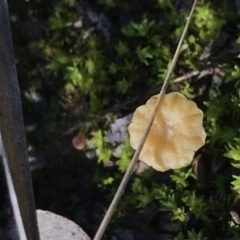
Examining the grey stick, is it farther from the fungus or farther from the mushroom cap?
the fungus

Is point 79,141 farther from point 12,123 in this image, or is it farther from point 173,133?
point 173,133

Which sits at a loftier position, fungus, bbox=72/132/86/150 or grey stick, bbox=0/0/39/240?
grey stick, bbox=0/0/39/240

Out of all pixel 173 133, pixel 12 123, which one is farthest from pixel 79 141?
pixel 173 133

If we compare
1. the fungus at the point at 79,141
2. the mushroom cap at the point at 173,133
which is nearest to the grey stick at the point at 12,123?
the mushroom cap at the point at 173,133

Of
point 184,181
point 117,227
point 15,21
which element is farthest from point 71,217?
point 15,21

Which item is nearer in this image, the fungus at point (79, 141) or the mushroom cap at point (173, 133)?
the mushroom cap at point (173, 133)

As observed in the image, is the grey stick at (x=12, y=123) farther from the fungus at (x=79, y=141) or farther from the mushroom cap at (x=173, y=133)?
the fungus at (x=79, y=141)

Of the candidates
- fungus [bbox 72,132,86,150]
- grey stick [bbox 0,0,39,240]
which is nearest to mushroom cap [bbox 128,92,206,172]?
grey stick [bbox 0,0,39,240]

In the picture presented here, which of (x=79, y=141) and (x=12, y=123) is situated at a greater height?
(x=12, y=123)

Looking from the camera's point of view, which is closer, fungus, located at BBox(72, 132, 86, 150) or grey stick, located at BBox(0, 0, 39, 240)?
grey stick, located at BBox(0, 0, 39, 240)
